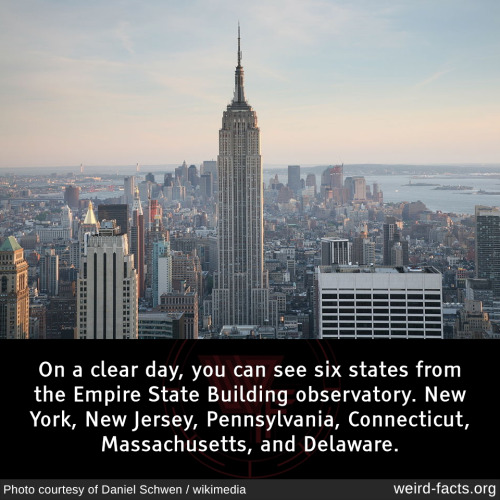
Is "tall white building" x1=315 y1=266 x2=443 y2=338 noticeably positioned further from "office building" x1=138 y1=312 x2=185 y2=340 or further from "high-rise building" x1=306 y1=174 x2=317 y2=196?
"high-rise building" x1=306 y1=174 x2=317 y2=196

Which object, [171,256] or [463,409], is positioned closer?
[463,409]

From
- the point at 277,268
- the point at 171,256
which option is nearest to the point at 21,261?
the point at 171,256

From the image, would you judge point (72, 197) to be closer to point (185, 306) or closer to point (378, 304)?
point (185, 306)

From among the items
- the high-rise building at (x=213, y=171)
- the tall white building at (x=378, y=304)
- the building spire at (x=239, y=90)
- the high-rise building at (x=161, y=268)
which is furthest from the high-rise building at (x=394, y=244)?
the high-rise building at (x=213, y=171)

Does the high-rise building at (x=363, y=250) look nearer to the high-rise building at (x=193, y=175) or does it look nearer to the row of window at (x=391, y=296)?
the row of window at (x=391, y=296)

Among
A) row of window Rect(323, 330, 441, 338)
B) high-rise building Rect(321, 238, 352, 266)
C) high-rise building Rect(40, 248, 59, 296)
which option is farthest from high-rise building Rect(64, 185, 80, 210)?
high-rise building Rect(321, 238, 352, 266)

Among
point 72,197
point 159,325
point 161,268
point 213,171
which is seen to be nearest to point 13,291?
point 72,197
